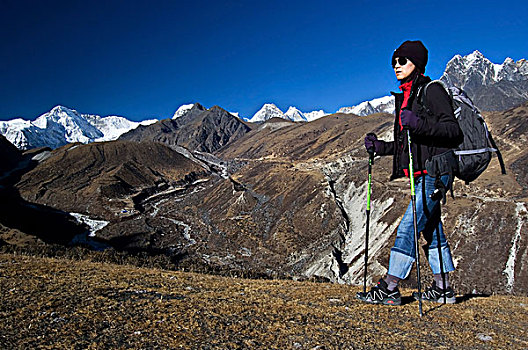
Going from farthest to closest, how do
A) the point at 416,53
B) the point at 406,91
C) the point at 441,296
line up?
the point at 441,296, the point at 406,91, the point at 416,53

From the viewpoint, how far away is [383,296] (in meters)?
5.61

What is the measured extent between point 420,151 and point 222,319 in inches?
154

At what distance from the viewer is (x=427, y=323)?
482cm

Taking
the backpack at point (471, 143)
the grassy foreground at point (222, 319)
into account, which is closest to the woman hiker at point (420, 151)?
the backpack at point (471, 143)

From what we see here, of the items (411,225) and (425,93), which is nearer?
(425,93)

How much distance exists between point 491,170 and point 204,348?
55512mm

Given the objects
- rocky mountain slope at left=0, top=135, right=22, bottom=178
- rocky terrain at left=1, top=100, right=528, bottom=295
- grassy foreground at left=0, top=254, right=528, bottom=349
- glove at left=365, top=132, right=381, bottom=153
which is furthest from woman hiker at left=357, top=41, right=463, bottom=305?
rocky mountain slope at left=0, top=135, right=22, bottom=178

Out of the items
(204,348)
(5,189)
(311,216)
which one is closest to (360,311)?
(204,348)


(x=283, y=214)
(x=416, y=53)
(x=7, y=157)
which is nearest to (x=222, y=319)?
(x=416, y=53)

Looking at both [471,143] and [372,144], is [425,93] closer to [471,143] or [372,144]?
[471,143]

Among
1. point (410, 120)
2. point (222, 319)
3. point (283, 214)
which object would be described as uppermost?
point (410, 120)

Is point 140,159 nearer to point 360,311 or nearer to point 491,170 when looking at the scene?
point 491,170

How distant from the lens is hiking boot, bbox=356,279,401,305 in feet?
18.2

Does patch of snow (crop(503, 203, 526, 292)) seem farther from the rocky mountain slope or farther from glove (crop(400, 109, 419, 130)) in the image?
the rocky mountain slope
